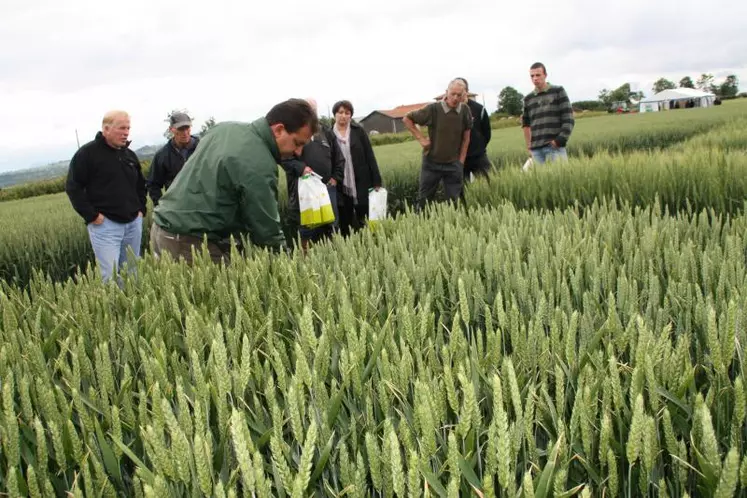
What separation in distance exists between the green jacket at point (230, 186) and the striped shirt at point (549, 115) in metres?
4.77

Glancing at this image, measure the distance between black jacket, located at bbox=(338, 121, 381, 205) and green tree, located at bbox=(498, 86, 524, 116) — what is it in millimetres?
91922

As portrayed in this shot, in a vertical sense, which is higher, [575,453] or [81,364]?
[81,364]

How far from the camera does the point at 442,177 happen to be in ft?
23.7

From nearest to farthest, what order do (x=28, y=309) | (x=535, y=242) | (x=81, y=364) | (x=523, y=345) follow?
(x=523, y=345), (x=81, y=364), (x=28, y=309), (x=535, y=242)

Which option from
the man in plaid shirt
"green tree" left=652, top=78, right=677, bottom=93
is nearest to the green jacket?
the man in plaid shirt

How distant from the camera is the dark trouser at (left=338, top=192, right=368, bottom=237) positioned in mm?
6930

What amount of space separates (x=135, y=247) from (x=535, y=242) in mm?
4345

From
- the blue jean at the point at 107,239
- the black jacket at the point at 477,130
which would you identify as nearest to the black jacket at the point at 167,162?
the blue jean at the point at 107,239

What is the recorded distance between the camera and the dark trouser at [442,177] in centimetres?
706

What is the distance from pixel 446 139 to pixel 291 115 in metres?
3.63

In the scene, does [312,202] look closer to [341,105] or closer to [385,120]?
[341,105]

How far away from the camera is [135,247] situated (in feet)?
18.6

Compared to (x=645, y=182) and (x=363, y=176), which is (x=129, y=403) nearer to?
(x=645, y=182)

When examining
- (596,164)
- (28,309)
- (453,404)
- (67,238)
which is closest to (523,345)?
(453,404)
